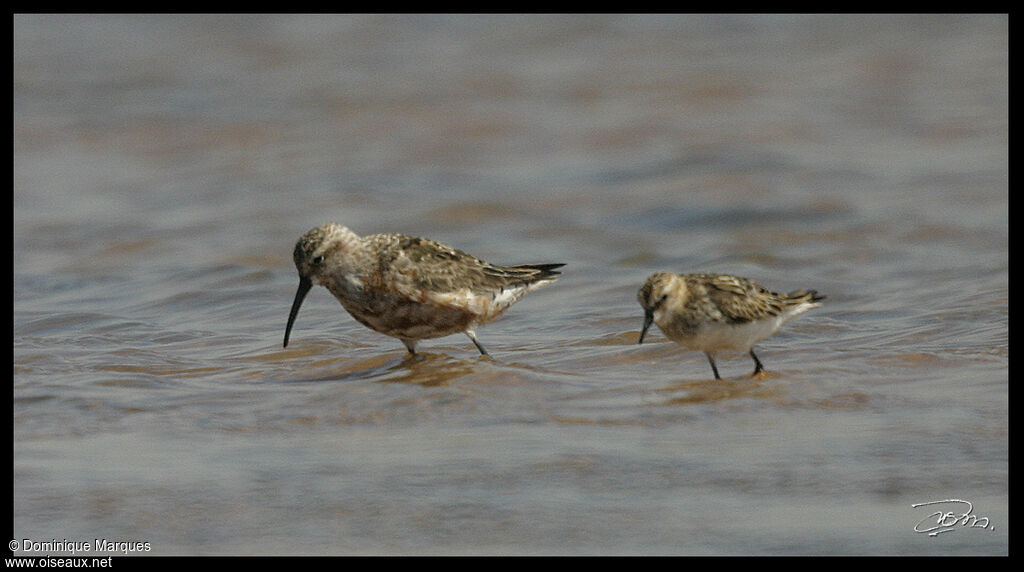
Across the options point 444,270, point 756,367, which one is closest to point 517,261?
point 444,270

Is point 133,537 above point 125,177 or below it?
above

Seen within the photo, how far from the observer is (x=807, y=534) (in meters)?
5.46

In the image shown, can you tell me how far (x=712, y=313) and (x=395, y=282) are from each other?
6.43ft

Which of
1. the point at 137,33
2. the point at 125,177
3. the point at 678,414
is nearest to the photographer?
the point at 678,414

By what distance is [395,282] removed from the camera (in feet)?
28.2

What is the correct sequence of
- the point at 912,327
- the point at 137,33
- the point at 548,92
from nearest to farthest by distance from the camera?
1. the point at 912,327
2. the point at 548,92
3. the point at 137,33

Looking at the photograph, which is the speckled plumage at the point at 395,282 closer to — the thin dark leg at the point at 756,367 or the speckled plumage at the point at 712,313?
the speckled plumage at the point at 712,313

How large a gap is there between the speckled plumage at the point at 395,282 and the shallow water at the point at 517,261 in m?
0.27

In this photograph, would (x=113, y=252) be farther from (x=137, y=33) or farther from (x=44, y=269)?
(x=137, y=33)

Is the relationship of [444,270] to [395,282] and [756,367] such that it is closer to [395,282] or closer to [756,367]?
[395,282]

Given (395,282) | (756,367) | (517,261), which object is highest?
(395,282)
